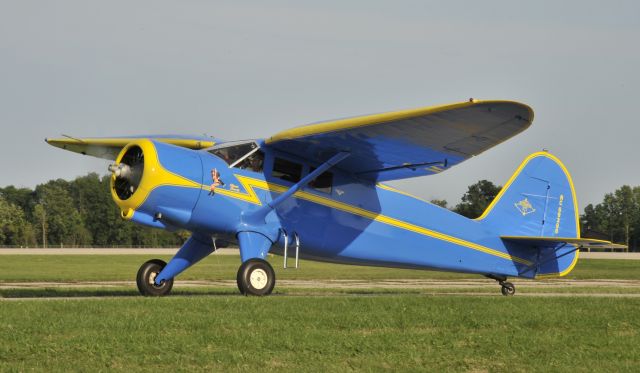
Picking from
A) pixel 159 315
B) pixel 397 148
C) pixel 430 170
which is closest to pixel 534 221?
pixel 430 170

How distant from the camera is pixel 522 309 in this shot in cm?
1186

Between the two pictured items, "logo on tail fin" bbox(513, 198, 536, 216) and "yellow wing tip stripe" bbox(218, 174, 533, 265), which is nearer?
"yellow wing tip stripe" bbox(218, 174, 533, 265)

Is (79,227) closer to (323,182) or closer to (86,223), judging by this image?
(86,223)

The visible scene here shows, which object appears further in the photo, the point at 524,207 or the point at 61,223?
the point at 61,223

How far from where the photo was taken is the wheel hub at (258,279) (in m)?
14.1

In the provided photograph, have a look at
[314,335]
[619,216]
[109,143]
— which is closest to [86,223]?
[619,216]

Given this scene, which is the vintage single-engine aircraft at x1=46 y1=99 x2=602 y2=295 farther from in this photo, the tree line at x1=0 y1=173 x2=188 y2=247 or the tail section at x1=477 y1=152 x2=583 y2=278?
the tree line at x1=0 y1=173 x2=188 y2=247

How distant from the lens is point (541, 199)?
1989 cm

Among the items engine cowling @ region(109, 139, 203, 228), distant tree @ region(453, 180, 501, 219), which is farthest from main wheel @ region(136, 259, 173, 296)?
distant tree @ region(453, 180, 501, 219)

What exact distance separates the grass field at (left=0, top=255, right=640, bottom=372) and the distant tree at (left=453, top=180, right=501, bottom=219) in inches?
2362

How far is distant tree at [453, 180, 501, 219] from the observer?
238 ft

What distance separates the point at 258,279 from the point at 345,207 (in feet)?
8.72

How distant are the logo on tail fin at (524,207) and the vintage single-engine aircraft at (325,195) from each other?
0.65 meters

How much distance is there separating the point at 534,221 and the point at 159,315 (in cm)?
1134
